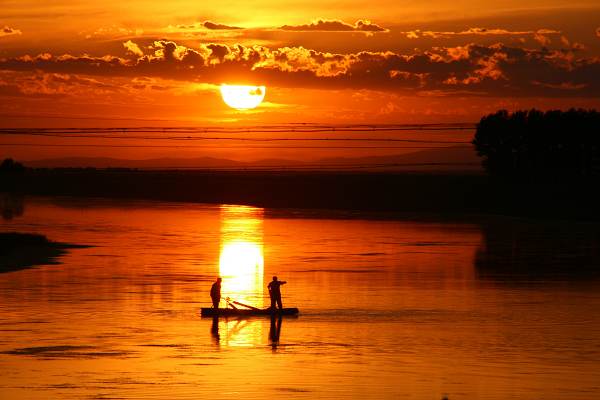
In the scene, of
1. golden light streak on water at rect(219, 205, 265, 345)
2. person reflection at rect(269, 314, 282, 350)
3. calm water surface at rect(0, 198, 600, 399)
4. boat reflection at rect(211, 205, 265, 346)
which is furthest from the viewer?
golden light streak on water at rect(219, 205, 265, 345)

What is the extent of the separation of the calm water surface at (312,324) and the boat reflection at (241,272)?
0.16 m

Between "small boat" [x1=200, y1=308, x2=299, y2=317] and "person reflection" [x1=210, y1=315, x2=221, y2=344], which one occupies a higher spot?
"small boat" [x1=200, y1=308, x2=299, y2=317]

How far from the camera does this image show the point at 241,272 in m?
80.8

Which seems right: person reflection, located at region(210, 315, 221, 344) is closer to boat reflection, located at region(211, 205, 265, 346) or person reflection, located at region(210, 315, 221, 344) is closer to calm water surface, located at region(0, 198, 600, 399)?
boat reflection, located at region(211, 205, 265, 346)

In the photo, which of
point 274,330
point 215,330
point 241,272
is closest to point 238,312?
point 215,330

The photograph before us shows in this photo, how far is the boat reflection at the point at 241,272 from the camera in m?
49.5

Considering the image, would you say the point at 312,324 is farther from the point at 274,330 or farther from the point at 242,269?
the point at 242,269

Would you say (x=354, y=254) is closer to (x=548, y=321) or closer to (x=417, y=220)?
(x=548, y=321)

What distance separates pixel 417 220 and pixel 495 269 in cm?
7674

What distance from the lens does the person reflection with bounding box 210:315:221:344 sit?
157 feet

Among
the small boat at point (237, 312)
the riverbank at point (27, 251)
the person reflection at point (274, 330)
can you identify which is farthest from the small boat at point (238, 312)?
the riverbank at point (27, 251)

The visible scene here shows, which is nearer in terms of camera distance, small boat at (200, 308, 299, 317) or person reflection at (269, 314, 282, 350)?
person reflection at (269, 314, 282, 350)

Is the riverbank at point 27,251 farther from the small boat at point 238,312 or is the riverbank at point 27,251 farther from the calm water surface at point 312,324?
the small boat at point 238,312

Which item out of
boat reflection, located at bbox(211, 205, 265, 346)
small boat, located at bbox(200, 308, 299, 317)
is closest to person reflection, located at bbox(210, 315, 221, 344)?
boat reflection, located at bbox(211, 205, 265, 346)
